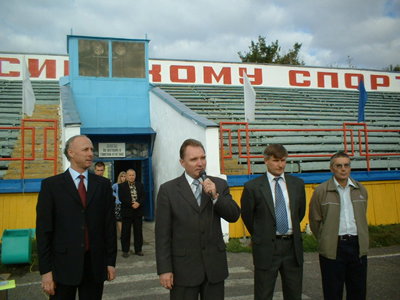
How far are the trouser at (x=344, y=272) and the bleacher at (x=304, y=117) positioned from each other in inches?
222

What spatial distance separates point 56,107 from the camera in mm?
12914

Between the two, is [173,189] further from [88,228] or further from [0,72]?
[0,72]

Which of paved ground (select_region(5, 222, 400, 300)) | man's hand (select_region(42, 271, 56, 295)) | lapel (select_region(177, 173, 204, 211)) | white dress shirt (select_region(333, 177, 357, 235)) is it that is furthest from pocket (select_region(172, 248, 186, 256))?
paved ground (select_region(5, 222, 400, 300))

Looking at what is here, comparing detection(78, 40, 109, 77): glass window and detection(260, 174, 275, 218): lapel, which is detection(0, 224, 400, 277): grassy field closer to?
detection(260, 174, 275, 218): lapel

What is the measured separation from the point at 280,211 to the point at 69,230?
1837mm

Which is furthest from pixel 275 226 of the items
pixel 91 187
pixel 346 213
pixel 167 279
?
pixel 91 187

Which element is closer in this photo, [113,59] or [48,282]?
[48,282]

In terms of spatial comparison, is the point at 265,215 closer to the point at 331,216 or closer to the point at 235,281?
the point at 331,216

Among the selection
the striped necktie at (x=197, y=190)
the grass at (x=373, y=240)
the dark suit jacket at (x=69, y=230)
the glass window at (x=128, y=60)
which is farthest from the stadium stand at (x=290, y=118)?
the dark suit jacket at (x=69, y=230)

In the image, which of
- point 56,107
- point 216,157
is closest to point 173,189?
point 216,157

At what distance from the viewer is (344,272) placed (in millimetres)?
3463

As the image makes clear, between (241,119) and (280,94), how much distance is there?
503 centimetres

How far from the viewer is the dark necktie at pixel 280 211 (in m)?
3.31

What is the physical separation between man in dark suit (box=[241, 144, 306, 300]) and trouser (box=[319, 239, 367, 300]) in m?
0.37
